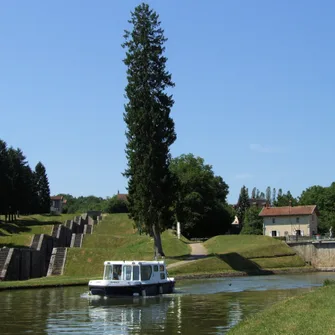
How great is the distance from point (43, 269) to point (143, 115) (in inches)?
909

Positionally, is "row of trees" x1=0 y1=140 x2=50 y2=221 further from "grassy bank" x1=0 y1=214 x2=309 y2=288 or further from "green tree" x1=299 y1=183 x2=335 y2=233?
"green tree" x1=299 y1=183 x2=335 y2=233

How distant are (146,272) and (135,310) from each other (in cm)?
830

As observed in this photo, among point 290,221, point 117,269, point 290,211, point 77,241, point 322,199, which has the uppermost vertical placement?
point 322,199

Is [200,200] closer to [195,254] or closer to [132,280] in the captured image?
[195,254]

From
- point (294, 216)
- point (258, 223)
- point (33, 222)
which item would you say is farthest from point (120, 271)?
point (258, 223)

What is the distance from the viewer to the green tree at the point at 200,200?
110312mm

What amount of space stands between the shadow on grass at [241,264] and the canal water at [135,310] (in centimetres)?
1795

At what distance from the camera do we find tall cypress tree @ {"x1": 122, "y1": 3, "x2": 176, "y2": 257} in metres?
59.8

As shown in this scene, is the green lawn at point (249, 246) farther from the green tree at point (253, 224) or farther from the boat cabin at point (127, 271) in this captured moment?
the green tree at point (253, 224)

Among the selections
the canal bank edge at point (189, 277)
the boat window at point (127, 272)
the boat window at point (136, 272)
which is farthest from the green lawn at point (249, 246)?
the boat window at point (127, 272)

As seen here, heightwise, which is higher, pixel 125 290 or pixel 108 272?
pixel 108 272

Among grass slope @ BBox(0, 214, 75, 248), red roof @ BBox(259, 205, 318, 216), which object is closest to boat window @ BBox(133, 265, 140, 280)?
grass slope @ BBox(0, 214, 75, 248)

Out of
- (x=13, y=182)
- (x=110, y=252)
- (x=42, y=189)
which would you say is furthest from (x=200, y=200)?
(x=110, y=252)

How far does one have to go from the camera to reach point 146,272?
40.2 metres
